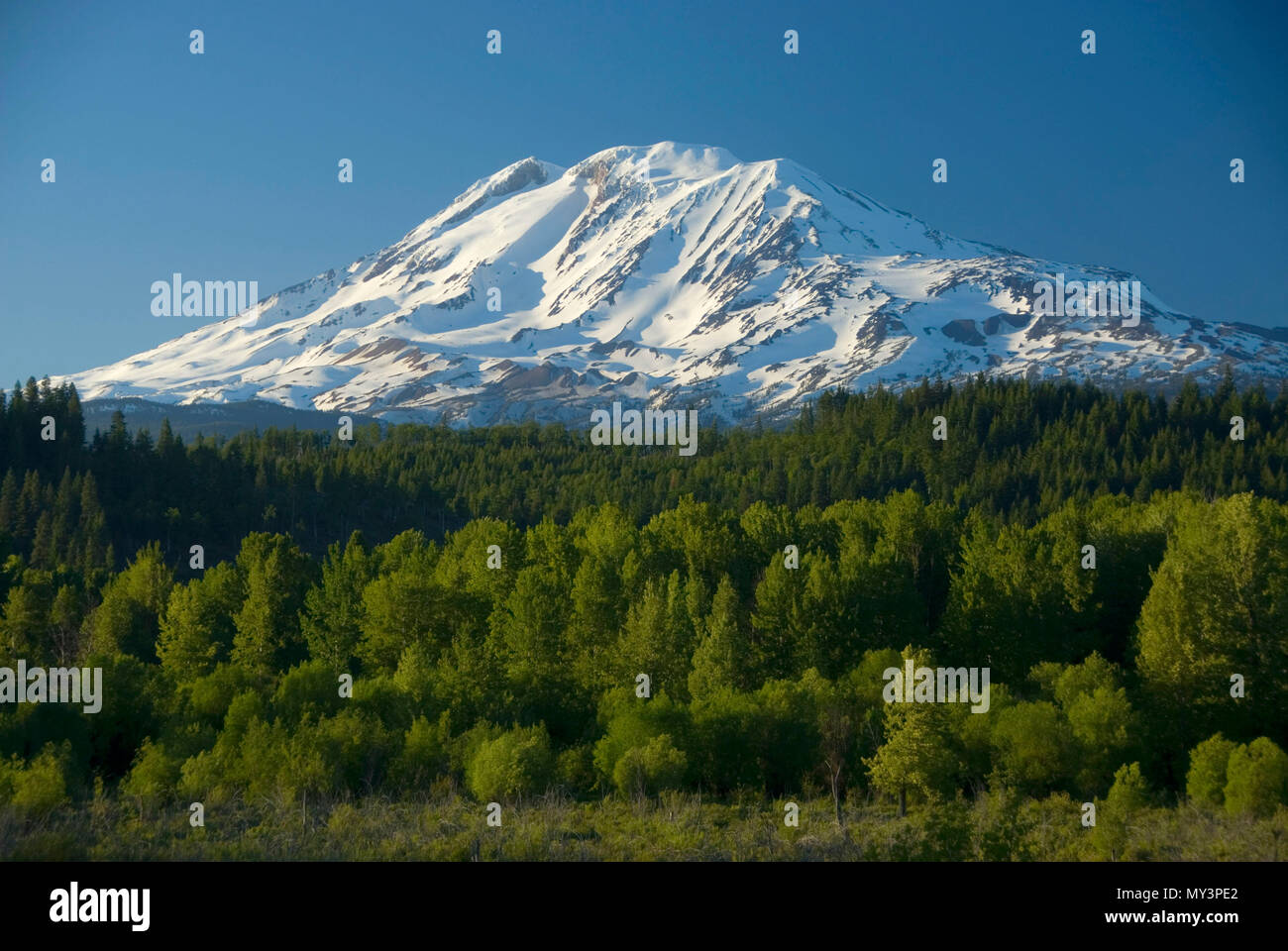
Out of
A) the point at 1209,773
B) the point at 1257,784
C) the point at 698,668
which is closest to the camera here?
the point at 1257,784

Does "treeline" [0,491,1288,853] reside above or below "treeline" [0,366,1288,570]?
below

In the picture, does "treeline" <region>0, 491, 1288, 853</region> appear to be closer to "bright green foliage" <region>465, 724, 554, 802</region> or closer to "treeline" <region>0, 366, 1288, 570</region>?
"bright green foliage" <region>465, 724, 554, 802</region>

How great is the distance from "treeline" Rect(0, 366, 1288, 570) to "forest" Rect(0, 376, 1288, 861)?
39.8 metres

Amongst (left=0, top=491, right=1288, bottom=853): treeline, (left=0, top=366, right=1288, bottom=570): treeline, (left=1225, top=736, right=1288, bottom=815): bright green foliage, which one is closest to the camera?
(left=1225, top=736, right=1288, bottom=815): bright green foliage

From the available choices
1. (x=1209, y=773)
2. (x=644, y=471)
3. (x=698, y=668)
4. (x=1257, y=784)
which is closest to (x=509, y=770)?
(x=698, y=668)

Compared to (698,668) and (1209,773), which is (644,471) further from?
(1209,773)

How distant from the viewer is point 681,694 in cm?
5041

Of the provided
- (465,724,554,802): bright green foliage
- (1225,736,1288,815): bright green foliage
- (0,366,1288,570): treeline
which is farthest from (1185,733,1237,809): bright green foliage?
(0,366,1288,570): treeline

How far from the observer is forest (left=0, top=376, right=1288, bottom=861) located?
3169cm

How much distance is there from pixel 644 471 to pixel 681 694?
10989 cm

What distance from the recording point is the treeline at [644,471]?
404 ft

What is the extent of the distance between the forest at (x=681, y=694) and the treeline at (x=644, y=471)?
39.8m

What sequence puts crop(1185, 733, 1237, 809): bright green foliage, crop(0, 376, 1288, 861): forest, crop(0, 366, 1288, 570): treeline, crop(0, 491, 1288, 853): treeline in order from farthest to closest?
1. crop(0, 366, 1288, 570): treeline
2. crop(0, 491, 1288, 853): treeline
3. crop(1185, 733, 1237, 809): bright green foliage
4. crop(0, 376, 1288, 861): forest
